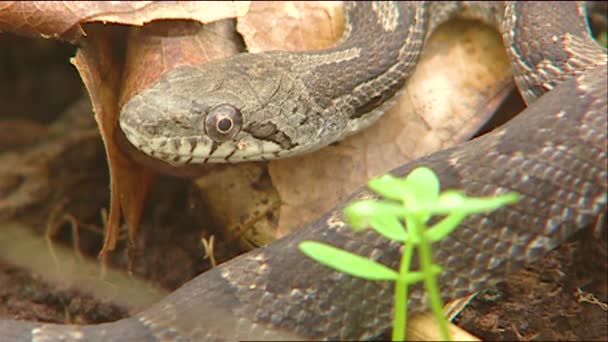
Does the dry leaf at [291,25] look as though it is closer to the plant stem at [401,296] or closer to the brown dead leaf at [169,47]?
the brown dead leaf at [169,47]

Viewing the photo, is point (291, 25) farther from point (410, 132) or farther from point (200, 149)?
point (200, 149)

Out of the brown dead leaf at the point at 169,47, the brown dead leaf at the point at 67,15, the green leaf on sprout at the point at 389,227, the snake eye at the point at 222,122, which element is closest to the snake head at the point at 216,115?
the snake eye at the point at 222,122

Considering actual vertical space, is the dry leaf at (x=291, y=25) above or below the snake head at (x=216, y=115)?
above

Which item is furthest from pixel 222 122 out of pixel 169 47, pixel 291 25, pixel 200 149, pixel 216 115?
pixel 291 25

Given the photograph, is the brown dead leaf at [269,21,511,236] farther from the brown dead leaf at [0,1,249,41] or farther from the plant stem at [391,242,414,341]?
the plant stem at [391,242,414,341]

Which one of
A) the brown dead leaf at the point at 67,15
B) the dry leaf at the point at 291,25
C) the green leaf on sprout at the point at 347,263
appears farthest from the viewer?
the dry leaf at the point at 291,25

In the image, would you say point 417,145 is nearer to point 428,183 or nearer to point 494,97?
point 494,97
